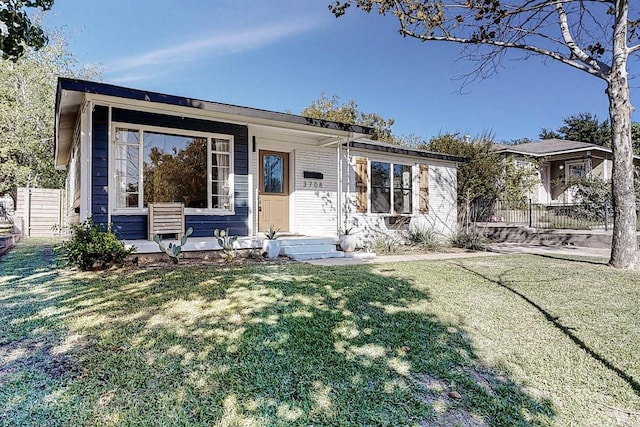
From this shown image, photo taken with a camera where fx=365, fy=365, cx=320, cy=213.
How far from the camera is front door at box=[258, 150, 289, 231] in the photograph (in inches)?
351

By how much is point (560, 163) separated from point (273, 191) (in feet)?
61.0

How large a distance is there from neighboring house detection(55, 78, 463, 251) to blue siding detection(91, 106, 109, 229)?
2 centimetres

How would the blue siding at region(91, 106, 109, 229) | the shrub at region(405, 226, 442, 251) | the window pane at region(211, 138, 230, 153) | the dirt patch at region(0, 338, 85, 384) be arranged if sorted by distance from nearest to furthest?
the dirt patch at region(0, 338, 85, 384) → the blue siding at region(91, 106, 109, 229) → the window pane at region(211, 138, 230, 153) → the shrub at region(405, 226, 442, 251)

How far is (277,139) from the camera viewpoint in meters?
8.98

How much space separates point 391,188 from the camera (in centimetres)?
1097

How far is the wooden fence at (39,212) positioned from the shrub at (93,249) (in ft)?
28.9

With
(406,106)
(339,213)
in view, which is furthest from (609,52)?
(406,106)

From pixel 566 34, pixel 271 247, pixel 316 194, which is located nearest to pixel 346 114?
pixel 316 194

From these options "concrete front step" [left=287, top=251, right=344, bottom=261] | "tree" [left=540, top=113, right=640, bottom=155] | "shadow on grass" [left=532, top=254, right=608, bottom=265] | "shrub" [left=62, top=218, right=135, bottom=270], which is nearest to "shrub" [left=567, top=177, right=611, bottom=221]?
"shadow on grass" [left=532, top=254, right=608, bottom=265]

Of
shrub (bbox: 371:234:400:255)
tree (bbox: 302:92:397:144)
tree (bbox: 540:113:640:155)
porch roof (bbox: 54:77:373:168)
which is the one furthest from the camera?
tree (bbox: 540:113:640:155)

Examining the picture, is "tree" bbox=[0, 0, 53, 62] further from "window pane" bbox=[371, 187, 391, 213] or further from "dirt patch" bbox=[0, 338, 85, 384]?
"window pane" bbox=[371, 187, 391, 213]

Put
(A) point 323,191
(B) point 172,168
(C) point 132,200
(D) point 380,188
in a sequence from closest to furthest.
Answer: (C) point 132,200 < (B) point 172,168 < (A) point 323,191 < (D) point 380,188

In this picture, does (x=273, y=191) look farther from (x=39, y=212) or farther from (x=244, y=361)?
(x=39, y=212)

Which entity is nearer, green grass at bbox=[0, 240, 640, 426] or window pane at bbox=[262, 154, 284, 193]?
green grass at bbox=[0, 240, 640, 426]
